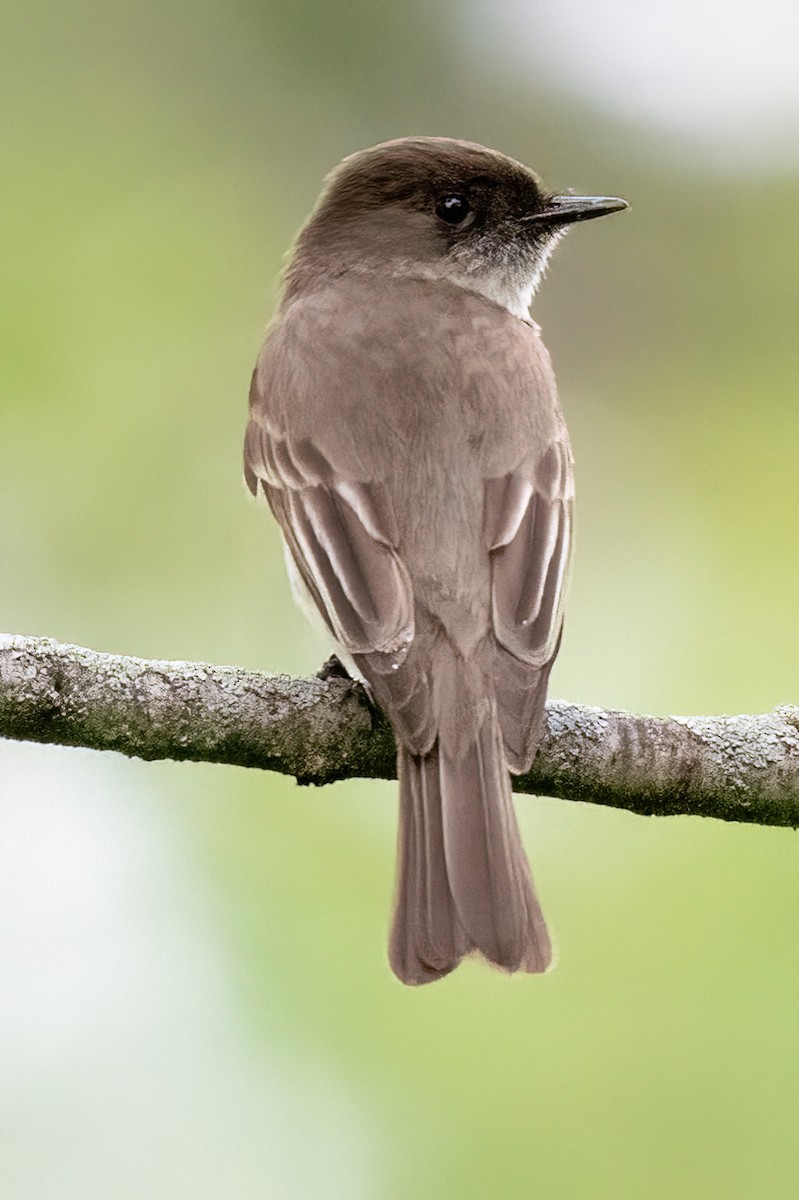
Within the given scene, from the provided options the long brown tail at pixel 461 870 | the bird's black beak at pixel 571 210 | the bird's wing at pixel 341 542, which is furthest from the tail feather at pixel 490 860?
the bird's black beak at pixel 571 210

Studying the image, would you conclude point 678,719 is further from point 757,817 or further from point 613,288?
A: point 613,288

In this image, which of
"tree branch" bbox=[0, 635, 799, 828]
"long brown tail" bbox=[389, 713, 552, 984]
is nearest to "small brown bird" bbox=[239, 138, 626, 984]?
"long brown tail" bbox=[389, 713, 552, 984]

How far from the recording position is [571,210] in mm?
5242

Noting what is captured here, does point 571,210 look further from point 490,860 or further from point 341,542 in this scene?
point 490,860

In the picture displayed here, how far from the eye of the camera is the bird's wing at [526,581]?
12.3 ft

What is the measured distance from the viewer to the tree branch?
3541 mm

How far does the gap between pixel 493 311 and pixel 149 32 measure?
1886mm

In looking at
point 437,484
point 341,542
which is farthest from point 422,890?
point 437,484

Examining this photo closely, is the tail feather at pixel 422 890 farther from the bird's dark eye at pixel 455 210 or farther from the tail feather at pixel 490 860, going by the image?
the bird's dark eye at pixel 455 210

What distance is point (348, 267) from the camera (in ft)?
17.5

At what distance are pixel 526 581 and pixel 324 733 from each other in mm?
653

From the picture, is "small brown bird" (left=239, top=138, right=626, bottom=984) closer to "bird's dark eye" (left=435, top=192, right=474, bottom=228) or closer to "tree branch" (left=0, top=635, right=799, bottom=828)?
"bird's dark eye" (left=435, top=192, right=474, bottom=228)

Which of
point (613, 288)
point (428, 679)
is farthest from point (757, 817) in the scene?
point (613, 288)

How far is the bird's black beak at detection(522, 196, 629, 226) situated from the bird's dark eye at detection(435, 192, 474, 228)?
19 cm
